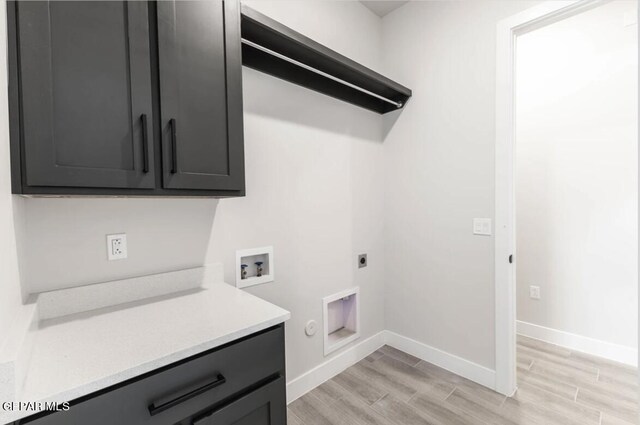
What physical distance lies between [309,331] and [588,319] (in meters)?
2.26

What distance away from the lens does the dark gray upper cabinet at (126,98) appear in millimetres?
838

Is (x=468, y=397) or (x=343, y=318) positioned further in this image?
(x=343, y=318)

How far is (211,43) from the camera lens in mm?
1176

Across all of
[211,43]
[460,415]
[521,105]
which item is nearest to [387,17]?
[521,105]

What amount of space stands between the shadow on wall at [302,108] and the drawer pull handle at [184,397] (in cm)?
130

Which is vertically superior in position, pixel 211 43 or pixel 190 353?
pixel 211 43

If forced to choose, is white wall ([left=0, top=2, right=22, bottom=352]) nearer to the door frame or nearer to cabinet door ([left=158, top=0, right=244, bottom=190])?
cabinet door ([left=158, top=0, right=244, bottom=190])

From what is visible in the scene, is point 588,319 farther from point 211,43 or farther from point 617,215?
point 211,43

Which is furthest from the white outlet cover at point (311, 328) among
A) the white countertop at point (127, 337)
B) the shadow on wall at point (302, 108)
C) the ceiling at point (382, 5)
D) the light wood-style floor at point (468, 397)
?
the ceiling at point (382, 5)

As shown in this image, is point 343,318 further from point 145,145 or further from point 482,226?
point 145,145

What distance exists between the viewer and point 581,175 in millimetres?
2375

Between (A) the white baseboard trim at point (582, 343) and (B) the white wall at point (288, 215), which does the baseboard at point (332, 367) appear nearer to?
(B) the white wall at point (288, 215)

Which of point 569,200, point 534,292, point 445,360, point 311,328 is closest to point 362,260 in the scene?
point 311,328

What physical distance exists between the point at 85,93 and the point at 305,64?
1.21m
